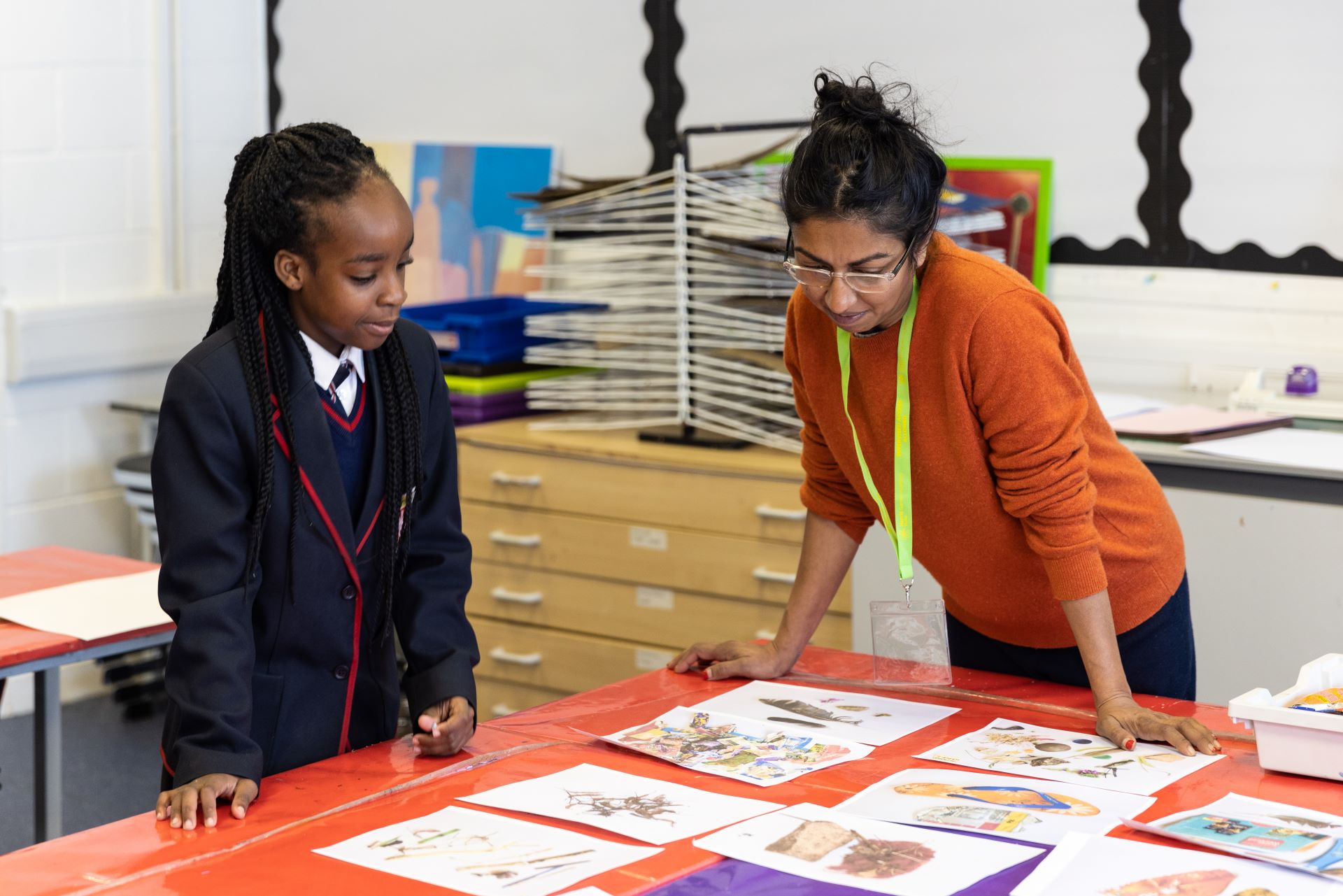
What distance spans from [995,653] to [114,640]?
116cm

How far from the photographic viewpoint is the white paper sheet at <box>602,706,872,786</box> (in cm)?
141

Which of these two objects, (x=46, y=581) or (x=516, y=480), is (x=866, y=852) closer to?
(x=46, y=581)

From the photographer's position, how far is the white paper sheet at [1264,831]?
3.79 feet

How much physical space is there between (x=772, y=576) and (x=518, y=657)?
67 centimetres

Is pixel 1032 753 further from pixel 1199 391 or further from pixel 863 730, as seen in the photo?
pixel 1199 391

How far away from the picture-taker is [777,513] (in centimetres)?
286

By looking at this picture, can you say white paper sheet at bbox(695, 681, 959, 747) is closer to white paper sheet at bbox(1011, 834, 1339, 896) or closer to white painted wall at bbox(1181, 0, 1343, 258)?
white paper sheet at bbox(1011, 834, 1339, 896)

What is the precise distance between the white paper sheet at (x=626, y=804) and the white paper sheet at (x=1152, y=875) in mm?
261

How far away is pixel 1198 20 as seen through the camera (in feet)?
9.40

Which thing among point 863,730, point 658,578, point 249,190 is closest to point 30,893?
point 249,190

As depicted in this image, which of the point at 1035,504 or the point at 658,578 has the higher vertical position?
the point at 1035,504

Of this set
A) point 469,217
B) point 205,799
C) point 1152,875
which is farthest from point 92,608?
point 469,217

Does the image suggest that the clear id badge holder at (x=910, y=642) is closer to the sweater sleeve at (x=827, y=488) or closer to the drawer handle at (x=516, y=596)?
the sweater sleeve at (x=827, y=488)

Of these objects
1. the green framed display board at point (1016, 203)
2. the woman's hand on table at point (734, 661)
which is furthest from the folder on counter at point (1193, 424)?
the woman's hand on table at point (734, 661)
